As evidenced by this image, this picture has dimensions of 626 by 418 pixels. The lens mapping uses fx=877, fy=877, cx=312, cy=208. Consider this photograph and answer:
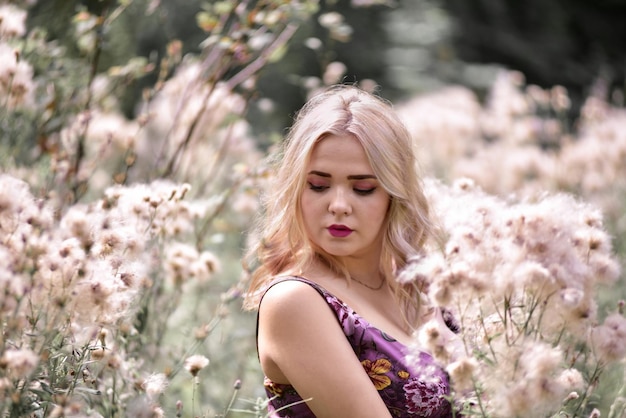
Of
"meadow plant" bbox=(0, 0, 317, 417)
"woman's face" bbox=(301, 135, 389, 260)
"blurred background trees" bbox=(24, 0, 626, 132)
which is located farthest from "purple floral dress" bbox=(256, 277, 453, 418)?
"blurred background trees" bbox=(24, 0, 626, 132)

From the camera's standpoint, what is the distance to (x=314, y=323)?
6.63 ft

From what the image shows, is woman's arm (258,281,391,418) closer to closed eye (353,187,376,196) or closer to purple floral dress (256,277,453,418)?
purple floral dress (256,277,453,418)

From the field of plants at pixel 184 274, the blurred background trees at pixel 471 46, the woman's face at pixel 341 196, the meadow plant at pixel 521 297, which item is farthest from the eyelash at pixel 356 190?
the blurred background trees at pixel 471 46

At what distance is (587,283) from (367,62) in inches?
308

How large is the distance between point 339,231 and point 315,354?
37 cm

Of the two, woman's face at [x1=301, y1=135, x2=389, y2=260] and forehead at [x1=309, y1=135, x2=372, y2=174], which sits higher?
forehead at [x1=309, y1=135, x2=372, y2=174]

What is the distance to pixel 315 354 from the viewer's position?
78.4 inches

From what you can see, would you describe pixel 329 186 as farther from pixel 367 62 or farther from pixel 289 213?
pixel 367 62

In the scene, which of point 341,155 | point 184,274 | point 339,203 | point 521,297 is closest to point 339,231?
point 339,203

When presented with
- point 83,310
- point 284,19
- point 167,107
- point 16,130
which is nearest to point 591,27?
point 167,107

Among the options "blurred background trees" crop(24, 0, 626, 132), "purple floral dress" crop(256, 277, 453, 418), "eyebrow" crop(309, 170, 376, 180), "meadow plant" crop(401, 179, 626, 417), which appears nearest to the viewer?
"meadow plant" crop(401, 179, 626, 417)

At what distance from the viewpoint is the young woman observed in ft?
6.58

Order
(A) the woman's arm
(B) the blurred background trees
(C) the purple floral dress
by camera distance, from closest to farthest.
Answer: (A) the woman's arm → (C) the purple floral dress → (B) the blurred background trees

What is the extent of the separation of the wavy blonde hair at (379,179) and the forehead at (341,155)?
15 millimetres
